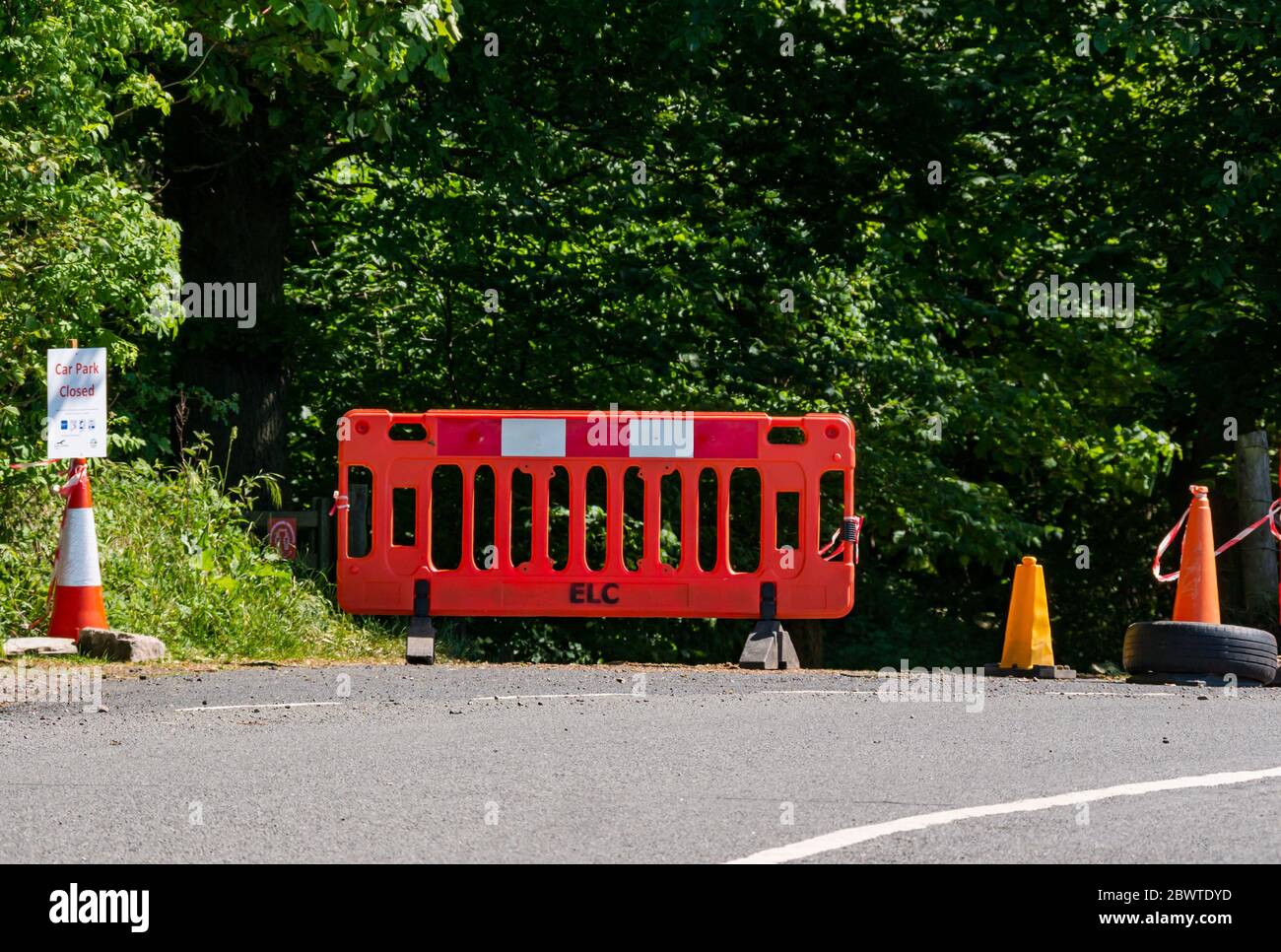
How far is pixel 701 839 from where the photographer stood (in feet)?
17.4

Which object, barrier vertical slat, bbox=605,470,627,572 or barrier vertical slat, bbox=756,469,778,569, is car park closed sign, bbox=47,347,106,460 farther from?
barrier vertical slat, bbox=756,469,778,569

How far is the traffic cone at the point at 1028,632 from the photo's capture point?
1118 centimetres

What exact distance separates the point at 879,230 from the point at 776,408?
6.31 feet

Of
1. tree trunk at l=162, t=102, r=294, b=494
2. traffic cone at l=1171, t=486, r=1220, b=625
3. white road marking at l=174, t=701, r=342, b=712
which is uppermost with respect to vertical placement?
tree trunk at l=162, t=102, r=294, b=494

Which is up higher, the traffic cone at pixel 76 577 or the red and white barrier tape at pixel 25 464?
the red and white barrier tape at pixel 25 464

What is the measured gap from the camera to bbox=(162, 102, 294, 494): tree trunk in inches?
593

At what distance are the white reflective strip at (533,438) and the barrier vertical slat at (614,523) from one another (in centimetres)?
40

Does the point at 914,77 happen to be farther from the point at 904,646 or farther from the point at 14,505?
the point at 14,505

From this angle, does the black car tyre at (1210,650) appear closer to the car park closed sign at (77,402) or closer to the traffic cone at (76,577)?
the traffic cone at (76,577)

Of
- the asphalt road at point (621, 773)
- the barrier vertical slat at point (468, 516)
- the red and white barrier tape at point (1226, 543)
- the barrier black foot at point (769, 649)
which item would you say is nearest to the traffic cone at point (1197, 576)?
the red and white barrier tape at point (1226, 543)

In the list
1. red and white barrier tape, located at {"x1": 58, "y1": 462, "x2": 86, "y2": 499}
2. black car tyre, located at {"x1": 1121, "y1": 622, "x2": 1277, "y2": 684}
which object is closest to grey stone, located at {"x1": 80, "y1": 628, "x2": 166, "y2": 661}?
red and white barrier tape, located at {"x1": 58, "y1": 462, "x2": 86, "y2": 499}

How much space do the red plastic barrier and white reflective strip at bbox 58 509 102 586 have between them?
191cm

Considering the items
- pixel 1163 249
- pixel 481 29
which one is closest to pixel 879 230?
pixel 1163 249
